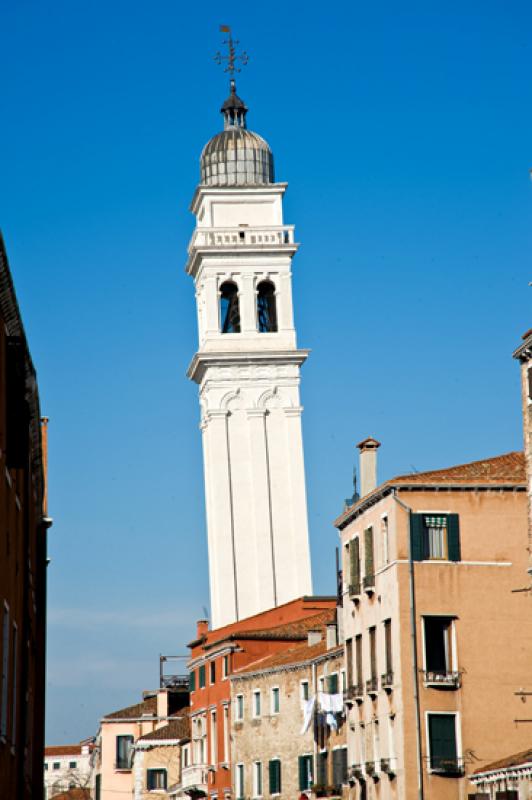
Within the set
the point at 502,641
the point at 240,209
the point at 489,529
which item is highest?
the point at 240,209

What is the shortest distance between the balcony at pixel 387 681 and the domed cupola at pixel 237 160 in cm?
5947

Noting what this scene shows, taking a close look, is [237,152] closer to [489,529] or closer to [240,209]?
[240,209]

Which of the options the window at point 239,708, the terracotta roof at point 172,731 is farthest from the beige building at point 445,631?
the terracotta roof at point 172,731

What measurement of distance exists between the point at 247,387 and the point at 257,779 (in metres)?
38.4

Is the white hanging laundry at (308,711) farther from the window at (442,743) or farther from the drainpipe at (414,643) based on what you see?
the window at (442,743)

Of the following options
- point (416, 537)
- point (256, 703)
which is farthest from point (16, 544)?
point (256, 703)

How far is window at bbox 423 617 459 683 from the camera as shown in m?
52.2

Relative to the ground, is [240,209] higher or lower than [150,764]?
higher

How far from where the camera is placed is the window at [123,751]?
97.4 m

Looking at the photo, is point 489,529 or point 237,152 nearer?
point 489,529

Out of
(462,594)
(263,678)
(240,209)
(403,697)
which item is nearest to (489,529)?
(462,594)

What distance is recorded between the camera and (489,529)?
177 ft

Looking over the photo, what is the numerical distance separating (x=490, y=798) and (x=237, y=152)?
67525 mm

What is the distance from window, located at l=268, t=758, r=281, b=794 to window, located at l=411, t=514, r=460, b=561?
17.0 metres
